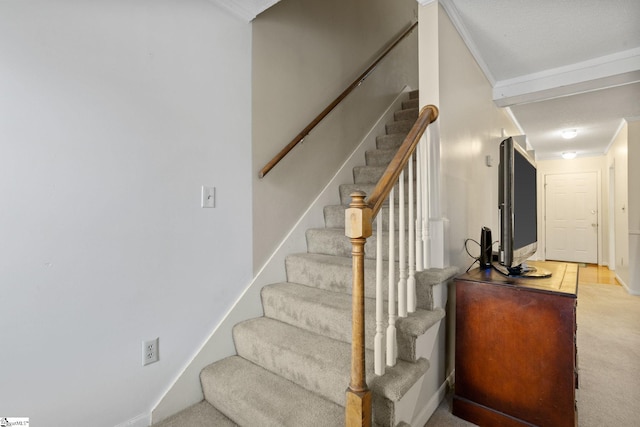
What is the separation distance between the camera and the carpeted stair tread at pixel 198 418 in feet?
5.07

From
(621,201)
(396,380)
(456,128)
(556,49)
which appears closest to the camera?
(396,380)

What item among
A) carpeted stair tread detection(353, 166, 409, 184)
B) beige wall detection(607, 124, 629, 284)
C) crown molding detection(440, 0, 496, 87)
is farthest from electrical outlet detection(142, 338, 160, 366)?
beige wall detection(607, 124, 629, 284)

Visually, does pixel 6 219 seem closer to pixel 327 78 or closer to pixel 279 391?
pixel 279 391

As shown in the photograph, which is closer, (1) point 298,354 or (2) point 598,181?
(1) point 298,354

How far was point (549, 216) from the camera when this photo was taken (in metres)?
6.75

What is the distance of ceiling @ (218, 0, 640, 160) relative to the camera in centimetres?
185

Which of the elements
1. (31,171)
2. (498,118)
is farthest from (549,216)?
(31,171)

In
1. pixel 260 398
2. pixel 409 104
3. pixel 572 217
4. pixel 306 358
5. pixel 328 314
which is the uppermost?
pixel 409 104

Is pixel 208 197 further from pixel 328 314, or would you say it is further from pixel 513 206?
pixel 513 206

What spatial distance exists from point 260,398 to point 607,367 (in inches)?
96.4

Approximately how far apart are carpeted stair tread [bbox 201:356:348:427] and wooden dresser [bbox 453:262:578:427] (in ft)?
2.61

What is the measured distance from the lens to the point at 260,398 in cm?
148

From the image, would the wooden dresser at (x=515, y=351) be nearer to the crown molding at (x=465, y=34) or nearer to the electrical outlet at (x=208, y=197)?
the electrical outlet at (x=208, y=197)

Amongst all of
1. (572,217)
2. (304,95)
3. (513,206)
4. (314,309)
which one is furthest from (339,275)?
(572,217)
